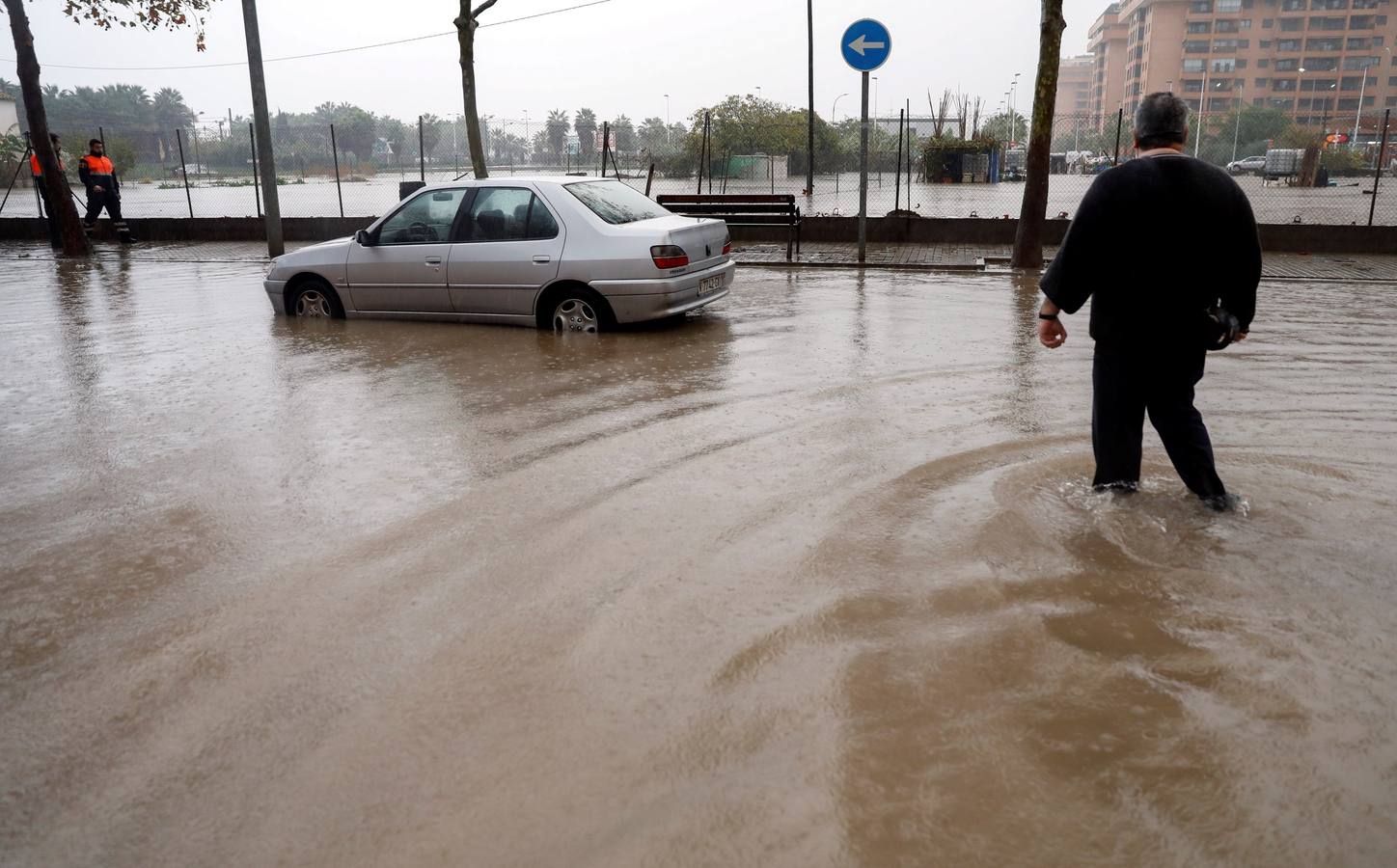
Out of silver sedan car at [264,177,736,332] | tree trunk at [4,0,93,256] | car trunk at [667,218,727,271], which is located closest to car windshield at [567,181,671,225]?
silver sedan car at [264,177,736,332]

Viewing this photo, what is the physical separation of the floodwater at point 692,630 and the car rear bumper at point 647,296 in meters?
2.17

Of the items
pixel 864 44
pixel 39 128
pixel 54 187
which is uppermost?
pixel 864 44

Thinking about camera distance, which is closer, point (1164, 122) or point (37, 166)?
point (1164, 122)

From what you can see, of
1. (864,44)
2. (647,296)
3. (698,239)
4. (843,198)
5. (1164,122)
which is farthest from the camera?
(843,198)

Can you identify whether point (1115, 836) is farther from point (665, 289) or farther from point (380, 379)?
point (665, 289)

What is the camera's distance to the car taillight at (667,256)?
9.20m

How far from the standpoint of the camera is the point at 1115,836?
2.51 metres

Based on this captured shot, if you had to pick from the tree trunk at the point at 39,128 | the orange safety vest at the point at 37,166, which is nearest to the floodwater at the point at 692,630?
the tree trunk at the point at 39,128

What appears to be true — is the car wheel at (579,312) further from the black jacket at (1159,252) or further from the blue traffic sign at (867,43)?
the blue traffic sign at (867,43)

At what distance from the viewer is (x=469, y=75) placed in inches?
744

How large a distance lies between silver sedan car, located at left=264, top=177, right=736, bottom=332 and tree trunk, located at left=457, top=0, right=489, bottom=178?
30.7ft

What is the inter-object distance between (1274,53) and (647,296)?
131590 millimetres

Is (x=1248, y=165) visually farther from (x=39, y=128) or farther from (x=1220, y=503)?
(x=1220, y=503)

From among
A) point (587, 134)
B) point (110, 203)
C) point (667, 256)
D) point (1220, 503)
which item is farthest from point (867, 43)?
point (110, 203)
